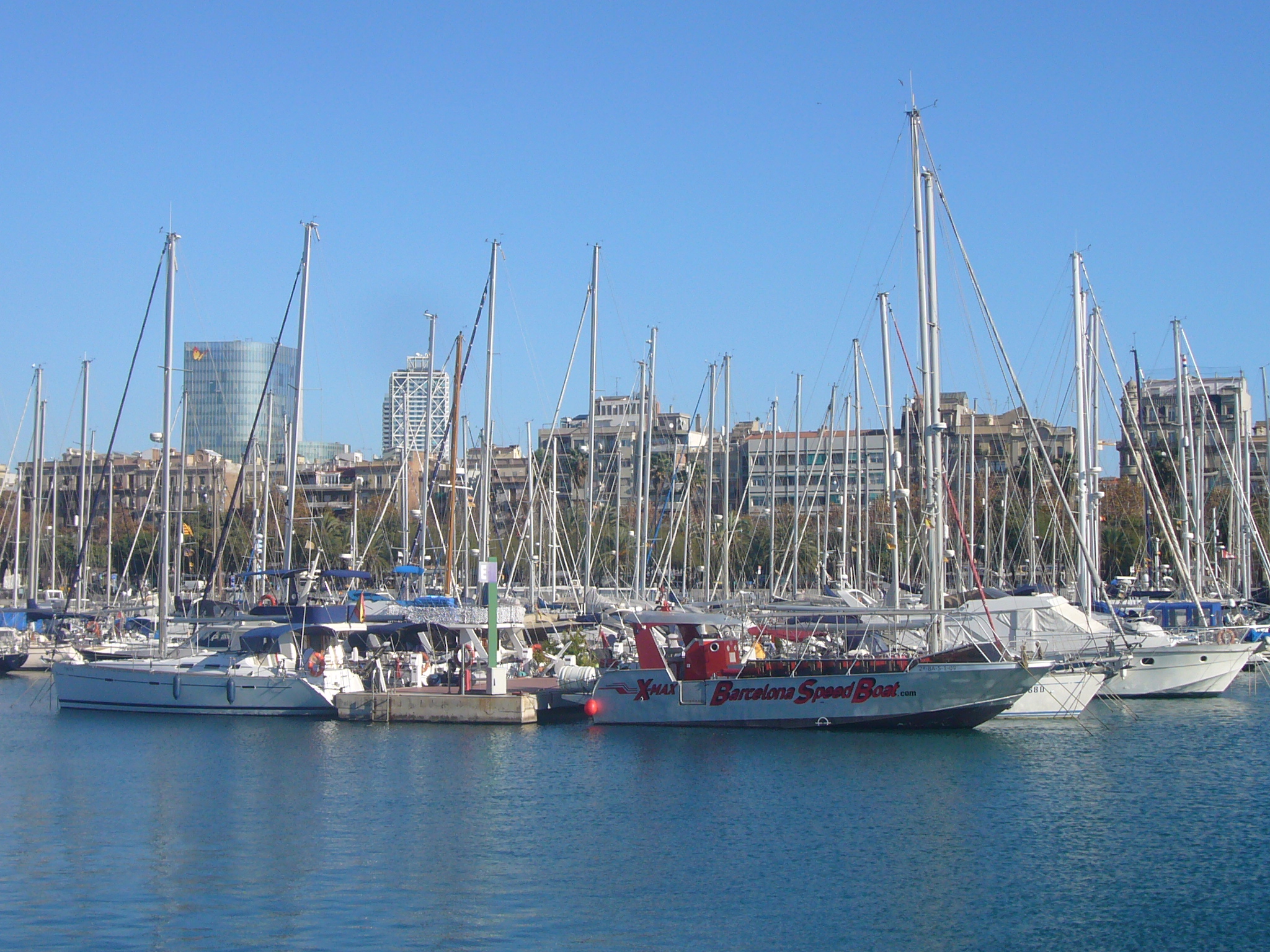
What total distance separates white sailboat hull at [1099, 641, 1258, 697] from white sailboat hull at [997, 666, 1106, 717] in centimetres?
602

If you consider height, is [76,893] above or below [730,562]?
below

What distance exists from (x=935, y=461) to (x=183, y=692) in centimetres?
2414

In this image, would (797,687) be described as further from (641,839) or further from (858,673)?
(641,839)

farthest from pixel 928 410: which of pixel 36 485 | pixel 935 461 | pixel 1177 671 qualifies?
pixel 36 485

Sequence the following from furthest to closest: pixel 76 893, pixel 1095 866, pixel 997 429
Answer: pixel 997 429 → pixel 1095 866 → pixel 76 893

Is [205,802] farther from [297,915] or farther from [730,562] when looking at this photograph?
[730,562]

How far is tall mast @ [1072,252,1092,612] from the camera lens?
152ft

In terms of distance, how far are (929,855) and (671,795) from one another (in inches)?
272

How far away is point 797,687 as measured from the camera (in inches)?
1469

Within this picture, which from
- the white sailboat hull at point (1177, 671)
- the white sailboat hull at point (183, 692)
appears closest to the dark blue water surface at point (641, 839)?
the white sailboat hull at point (183, 692)

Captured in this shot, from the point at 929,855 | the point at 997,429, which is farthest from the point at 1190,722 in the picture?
the point at 997,429

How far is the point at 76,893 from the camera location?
72.0ft

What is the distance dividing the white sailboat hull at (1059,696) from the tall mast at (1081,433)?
5.61m

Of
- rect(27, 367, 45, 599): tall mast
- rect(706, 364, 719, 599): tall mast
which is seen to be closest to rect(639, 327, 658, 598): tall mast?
rect(706, 364, 719, 599): tall mast
